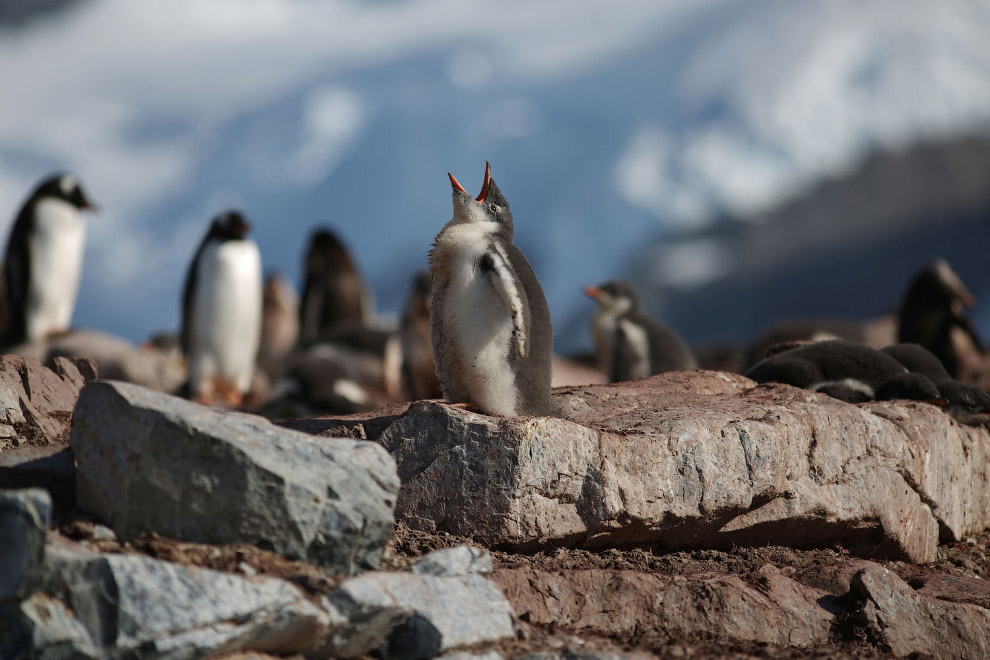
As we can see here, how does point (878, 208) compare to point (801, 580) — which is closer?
Answer: point (801, 580)

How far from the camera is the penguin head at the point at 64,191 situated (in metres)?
13.5

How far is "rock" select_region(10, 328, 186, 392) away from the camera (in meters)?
12.5

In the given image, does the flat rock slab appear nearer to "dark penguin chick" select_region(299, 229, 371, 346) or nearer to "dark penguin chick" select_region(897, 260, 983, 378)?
"dark penguin chick" select_region(897, 260, 983, 378)

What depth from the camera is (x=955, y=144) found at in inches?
2037

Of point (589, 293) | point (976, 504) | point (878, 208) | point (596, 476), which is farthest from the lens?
point (878, 208)

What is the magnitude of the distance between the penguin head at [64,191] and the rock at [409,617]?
1196 cm

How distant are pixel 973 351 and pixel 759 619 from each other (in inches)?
332

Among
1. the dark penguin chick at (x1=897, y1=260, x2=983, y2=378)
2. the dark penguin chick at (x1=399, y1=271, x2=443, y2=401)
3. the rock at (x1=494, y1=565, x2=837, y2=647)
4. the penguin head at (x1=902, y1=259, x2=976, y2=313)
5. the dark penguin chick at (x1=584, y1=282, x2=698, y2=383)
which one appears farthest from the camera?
the dark penguin chick at (x1=399, y1=271, x2=443, y2=401)

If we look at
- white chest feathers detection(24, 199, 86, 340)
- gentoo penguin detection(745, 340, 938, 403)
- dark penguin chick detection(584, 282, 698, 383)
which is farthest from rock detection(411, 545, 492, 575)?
white chest feathers detection(24, 199, 86, 340)

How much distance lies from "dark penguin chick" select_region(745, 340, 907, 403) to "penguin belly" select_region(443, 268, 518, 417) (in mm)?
2204

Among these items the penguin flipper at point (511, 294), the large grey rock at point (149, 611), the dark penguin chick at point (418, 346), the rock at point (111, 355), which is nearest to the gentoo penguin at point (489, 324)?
the penguin flipper at point (511, 294)

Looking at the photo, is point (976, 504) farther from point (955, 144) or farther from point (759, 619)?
point (955, 144)

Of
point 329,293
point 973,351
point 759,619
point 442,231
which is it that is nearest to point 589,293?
point 973,351

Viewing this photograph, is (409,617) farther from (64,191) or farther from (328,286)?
(328,286)
